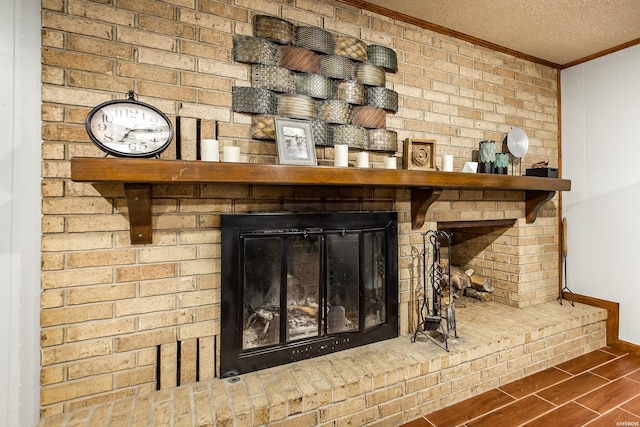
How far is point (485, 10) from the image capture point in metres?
2.17

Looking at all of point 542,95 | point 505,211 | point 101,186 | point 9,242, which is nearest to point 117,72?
point 101,186

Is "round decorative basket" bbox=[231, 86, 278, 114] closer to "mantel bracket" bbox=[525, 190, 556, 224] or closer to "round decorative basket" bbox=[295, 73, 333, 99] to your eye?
"round decorative basket" bbox=[295, 73, 333, 99]

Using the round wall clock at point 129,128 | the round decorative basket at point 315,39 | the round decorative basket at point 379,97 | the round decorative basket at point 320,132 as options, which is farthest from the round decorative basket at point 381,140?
the round wall clock at point 129,128

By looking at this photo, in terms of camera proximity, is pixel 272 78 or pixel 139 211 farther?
pixel 272 78

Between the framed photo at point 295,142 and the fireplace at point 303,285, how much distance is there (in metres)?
0.31

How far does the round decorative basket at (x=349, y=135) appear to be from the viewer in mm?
2016

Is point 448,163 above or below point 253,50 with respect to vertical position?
below

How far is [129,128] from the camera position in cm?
145

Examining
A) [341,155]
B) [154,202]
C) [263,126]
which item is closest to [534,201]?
[341,155]

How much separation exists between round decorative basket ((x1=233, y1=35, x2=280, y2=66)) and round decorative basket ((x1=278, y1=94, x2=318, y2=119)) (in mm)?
203

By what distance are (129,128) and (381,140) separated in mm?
1388

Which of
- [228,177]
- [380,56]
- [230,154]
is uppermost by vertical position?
[380,56]

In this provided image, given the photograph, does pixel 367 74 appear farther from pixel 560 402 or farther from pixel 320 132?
pixel 560 402

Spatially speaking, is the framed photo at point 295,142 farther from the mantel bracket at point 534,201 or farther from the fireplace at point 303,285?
the mantel bracket at point 534,201
